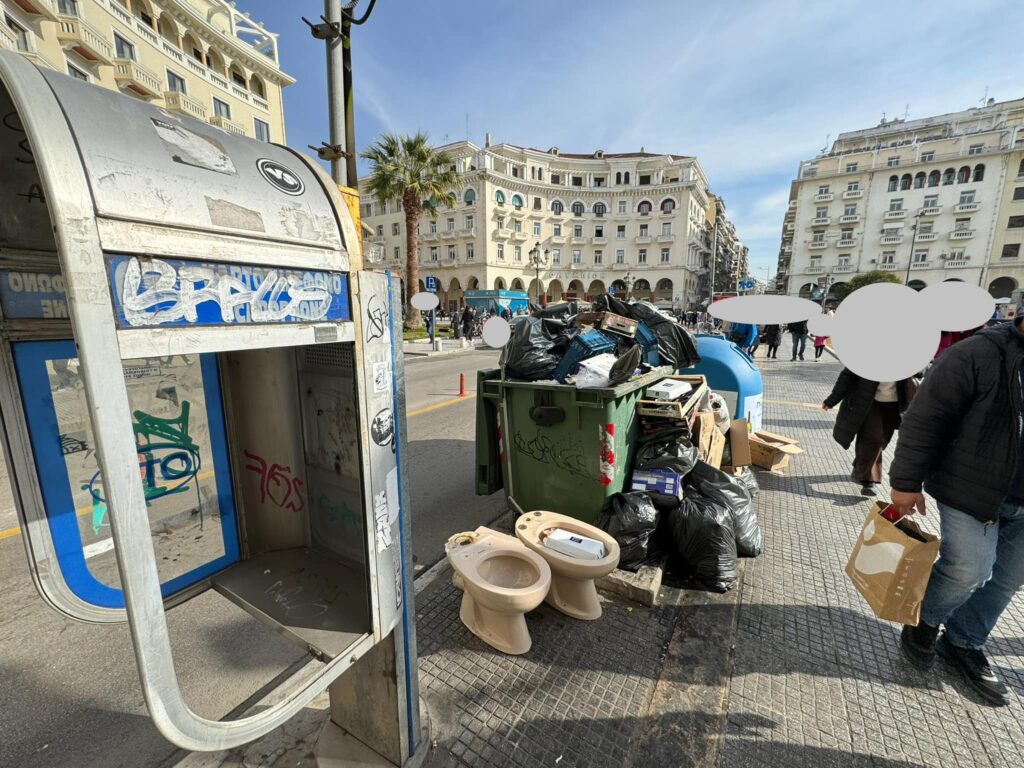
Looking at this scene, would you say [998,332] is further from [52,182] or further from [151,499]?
[151,499]

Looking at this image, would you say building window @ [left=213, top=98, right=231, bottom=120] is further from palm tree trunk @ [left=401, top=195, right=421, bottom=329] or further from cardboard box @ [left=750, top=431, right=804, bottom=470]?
cardboard box @ [left=750, top=431, right=804, bottom=470]

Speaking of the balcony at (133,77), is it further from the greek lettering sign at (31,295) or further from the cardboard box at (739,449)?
the cardboard box at (739,449)

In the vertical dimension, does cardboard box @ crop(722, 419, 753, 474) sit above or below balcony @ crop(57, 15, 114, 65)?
below

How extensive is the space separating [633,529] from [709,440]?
1388 millimetres

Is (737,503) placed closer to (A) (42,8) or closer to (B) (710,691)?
(B) (710,691)

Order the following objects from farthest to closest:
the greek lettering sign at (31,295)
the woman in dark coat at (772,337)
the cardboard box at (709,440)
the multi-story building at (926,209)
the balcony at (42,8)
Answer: the multi-story building at (926,209)
the woman in dark coat at (772,337)
the balcony at (42,8)
the cardboard box at (709,440)
the greek lettering sign at (31,295)

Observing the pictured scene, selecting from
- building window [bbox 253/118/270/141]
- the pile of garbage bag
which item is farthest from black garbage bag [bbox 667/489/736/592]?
building window [bbox 253/118/270/141]

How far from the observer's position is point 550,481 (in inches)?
136

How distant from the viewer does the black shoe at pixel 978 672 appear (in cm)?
214

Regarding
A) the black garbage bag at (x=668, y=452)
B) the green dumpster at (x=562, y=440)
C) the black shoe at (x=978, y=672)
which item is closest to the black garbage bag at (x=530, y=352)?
the green dumpster at (x=562, y=440)

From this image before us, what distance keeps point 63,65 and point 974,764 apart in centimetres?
2317

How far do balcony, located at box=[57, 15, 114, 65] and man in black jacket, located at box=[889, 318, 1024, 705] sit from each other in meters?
22.3

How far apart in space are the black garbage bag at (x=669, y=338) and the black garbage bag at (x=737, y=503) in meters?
1.24

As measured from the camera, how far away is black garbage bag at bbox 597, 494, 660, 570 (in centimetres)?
296
